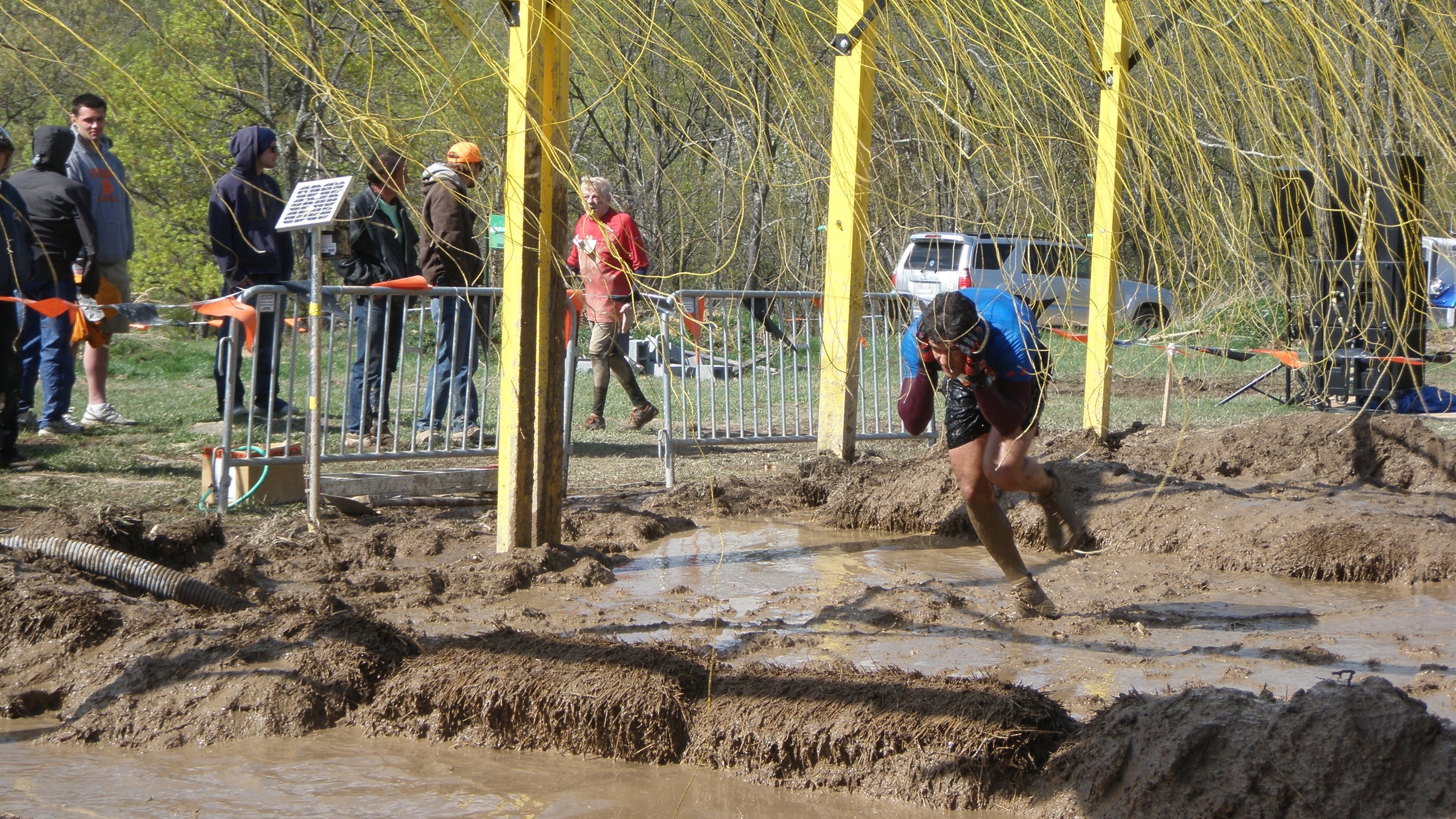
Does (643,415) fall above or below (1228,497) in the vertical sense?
above

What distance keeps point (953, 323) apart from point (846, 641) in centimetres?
137

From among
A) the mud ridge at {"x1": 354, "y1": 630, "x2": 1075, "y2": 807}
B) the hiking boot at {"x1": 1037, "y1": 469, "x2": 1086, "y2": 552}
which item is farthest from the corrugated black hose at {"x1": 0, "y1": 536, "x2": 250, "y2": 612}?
the hiking boot at {"x1": 1037, "y1": 469, "x2": 1086, "y2": 552}

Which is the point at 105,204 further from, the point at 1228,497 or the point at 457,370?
the point at 1228,497

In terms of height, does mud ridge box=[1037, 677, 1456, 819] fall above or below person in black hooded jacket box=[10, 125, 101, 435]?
below

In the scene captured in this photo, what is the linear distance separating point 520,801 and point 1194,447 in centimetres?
658

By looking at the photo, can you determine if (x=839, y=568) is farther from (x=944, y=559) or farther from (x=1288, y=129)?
(x=1288, y=129)

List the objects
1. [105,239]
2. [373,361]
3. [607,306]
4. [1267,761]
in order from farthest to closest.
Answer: [607,306], [105,239], [373,361], [1267,761]

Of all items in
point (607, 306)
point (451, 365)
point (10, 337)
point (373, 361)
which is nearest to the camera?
point (10, 337)

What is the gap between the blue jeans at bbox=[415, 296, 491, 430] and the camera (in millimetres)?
7910

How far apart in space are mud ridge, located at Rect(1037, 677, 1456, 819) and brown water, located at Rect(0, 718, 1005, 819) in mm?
434

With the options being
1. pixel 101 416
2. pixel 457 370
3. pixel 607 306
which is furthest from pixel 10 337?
pixel 607 306

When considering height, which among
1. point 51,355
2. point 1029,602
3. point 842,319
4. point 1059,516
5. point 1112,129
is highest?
point 1112,129

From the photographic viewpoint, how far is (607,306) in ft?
31.0

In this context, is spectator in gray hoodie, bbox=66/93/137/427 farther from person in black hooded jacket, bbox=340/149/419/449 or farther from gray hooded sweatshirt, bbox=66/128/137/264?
person in black hooded jacket, bbox=340/149/419/449
